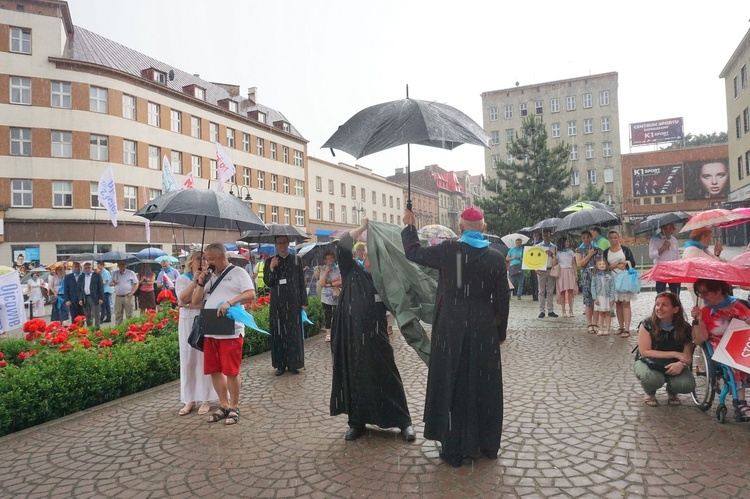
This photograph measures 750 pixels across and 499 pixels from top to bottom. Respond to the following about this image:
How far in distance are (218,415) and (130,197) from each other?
32709 mm

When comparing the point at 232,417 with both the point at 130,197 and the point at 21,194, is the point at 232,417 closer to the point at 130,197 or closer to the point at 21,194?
the point at 21,194

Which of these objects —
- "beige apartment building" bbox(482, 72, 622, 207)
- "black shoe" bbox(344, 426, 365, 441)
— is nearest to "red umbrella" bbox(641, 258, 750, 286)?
"black shoe" bbox(344, 426, 365, 441)

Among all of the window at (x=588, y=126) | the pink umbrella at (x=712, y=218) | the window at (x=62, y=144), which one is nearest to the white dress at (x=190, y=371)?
the pink umbrella at (x=712, y=218)

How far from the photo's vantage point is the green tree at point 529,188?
29172mm

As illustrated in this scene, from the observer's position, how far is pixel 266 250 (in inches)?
982

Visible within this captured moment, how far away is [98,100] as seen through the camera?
3291 cm

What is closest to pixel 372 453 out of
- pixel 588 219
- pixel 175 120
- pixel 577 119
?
pixel 588 219

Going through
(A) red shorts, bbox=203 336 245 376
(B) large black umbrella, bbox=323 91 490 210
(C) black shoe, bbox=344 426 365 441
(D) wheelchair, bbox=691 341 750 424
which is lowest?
(C) black shoe, bbox=344 426 365 441

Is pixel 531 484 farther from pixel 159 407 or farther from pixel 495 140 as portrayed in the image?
pixel 495 140

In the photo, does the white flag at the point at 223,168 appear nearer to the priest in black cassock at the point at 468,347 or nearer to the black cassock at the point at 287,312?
the black cassock at the point at 287,312

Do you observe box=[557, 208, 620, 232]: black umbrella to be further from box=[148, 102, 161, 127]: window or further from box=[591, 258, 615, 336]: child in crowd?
box=[148, 102, 161, 127]: window

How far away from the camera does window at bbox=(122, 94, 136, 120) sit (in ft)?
112

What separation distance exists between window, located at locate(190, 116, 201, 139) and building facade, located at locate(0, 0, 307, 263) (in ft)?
3.37

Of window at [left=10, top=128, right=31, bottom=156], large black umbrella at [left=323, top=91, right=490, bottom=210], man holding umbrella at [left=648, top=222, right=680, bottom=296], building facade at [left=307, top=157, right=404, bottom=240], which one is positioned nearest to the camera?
large black umbrella at [left=323, top=91, right=490, bottom=210]
